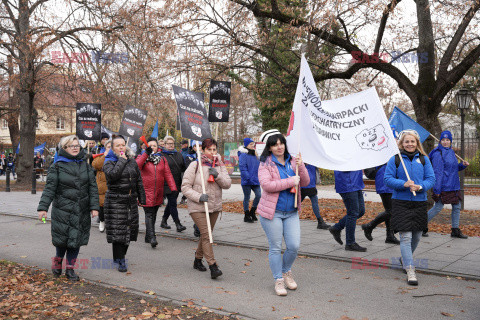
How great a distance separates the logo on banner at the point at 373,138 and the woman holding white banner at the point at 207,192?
1.79m

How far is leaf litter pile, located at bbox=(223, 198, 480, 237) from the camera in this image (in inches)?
368

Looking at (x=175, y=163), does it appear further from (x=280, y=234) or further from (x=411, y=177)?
(x=411, y=177)

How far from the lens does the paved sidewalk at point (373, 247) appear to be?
627 centimetres

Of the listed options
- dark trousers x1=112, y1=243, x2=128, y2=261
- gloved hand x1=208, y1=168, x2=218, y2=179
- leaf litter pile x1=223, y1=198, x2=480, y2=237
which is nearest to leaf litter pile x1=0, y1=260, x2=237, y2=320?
dark trousers x1=112, y1=243, x2=128, y2=261

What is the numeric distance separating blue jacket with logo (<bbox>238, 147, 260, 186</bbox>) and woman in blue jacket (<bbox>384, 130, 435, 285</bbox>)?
15.9 ft

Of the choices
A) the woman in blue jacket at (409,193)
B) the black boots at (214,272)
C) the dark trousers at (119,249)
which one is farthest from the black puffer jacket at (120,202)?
the woman in blue jacket at (409,193)

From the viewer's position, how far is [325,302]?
4848 mm

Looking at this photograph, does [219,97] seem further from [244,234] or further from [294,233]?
[294,233]

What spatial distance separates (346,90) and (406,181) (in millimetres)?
18859

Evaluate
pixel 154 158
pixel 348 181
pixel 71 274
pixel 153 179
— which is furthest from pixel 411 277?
pixel 154 158

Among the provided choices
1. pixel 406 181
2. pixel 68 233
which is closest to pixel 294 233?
pixel 406 181

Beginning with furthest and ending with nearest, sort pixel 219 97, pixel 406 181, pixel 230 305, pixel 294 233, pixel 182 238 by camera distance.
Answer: pixel 219 97 → pixel 182 238 → pixel 406 181 → pixel 294 233 → pixel 230 305

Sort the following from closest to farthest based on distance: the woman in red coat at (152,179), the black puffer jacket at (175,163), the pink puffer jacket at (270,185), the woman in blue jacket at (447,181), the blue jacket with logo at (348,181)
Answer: the pink puffer jacket at (270,185) < the blue jacket with logo at (348,181) < the woman in red coat at (152,179) < the woman in blue jacket at (447,181) < the black puffer jacket at (175,163)

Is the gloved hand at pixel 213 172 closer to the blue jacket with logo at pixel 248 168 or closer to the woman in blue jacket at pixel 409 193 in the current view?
the woman in blue jacket at pixel 409 193
